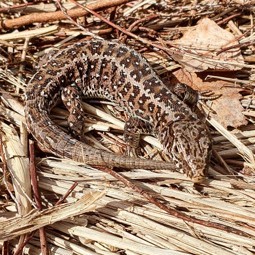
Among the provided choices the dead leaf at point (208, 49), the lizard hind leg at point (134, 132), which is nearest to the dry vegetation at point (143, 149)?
the dead leaf at point (208, 49)

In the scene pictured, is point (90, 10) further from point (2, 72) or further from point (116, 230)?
point (116, 230)

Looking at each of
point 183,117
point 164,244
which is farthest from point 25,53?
point 164,244

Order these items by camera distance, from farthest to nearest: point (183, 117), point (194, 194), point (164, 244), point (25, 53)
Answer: point (25, 53) → point (183, 117) → point (194, 194) → point (164, 244)

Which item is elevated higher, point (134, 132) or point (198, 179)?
point (134, 132)

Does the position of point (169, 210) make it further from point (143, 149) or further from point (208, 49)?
point (208, 49)

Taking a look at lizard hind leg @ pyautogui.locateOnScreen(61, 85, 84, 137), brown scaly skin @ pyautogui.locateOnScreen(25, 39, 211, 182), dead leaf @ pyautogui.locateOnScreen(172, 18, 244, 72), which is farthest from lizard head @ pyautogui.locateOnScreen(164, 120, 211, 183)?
lizard hind leg @ pyautogui.locateOnScreen(61, 85, 84, 137)

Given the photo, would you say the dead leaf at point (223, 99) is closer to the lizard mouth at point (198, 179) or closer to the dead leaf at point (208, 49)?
the dead leaf at point (208, 49)

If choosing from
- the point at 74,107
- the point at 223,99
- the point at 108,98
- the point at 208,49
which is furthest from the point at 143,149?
the point at 208,49
